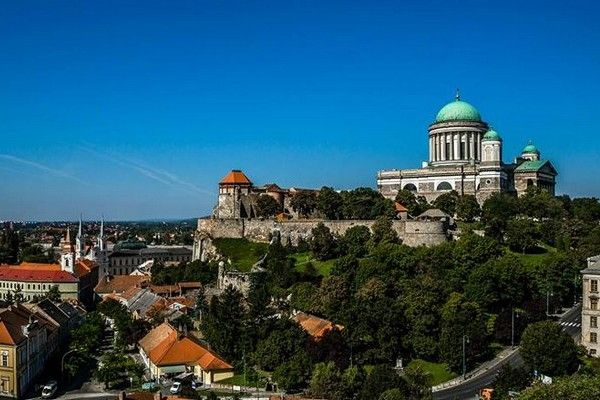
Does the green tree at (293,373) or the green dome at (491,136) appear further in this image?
the green dome at (491,136)

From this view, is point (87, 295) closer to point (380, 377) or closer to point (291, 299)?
point (291, 299)

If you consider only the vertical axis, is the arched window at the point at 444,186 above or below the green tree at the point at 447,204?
above

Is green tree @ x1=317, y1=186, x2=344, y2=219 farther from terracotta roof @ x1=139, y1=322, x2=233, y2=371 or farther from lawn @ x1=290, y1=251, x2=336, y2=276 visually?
terracotta roof @ x1=139, y1=322, x2=233, y2=371

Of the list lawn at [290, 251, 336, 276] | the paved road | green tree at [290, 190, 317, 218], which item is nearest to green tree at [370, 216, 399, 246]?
lawn at [290, 251, 336, 276]

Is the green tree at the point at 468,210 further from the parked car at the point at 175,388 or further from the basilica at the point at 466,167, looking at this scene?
the parked car at the point at 175,388

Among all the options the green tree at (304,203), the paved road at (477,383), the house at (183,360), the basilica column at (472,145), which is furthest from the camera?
the basilica column at (472,145)

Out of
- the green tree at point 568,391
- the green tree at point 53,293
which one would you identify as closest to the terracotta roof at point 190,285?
the green tree at point 53,293

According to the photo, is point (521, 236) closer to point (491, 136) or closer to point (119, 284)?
point (491, 136)
